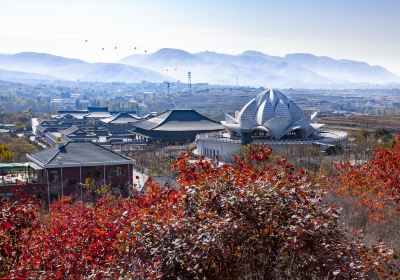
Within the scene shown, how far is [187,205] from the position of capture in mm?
6902

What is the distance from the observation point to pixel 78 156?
31141 mm

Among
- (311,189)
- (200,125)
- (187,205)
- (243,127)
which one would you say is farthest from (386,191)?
(200,125)

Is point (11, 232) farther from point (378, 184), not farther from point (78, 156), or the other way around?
point (78, 156)

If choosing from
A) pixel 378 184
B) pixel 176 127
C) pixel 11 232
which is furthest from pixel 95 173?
pixel 176 127

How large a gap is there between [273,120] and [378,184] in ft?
111

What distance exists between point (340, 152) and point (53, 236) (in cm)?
3887

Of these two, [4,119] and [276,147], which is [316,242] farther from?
[4,119]

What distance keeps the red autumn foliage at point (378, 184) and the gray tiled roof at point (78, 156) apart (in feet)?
48.7

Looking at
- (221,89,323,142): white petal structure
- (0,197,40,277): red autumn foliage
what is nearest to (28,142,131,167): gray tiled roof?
(221,89,323,142): white petal structure

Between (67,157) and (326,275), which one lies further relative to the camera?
(67,157)

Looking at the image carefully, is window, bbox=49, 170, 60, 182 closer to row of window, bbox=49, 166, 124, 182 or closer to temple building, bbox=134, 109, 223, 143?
row of window, bbox=49, 166, 124, 182

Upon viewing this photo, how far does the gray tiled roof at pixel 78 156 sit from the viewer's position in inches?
1190

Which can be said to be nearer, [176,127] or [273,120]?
[273,120]

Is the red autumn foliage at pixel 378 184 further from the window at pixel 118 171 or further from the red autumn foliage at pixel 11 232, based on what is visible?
the window at pixel 118 171
